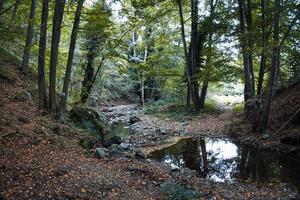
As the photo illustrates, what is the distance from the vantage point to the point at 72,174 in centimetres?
686

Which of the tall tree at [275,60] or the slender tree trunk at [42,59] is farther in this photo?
the slender tree trunk at [42,59]

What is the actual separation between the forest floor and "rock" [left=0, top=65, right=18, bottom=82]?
8.43ft

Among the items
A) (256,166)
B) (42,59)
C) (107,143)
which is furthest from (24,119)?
(256,166)

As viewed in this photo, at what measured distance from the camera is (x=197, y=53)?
70.5 feet

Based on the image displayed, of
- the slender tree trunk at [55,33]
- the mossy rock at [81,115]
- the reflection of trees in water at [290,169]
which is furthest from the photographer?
the mossy rock at [81,115]

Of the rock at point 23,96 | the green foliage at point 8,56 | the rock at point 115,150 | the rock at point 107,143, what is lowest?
the rock at point 115,150

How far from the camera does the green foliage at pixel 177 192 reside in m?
6.47

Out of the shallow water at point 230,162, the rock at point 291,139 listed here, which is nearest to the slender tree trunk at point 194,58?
the shallow water at point 230,162

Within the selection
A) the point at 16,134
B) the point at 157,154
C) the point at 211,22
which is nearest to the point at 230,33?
the point at 211,22

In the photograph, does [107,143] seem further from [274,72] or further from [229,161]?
[274,72]

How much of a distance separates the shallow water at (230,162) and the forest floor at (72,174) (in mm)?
640

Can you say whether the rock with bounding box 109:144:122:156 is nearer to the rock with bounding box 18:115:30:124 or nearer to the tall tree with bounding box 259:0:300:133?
the rock with bounding box 18:115:30:124

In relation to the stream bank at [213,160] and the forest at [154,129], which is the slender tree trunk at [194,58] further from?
the stream bank at [213,160]

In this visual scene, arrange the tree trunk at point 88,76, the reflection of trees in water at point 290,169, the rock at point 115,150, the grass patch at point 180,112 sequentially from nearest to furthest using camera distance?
the reflection of trees in water at point 290,169 < the rock at point 115,150 < the tree trunk at point 88,76 < the grass patch at point 180,112
